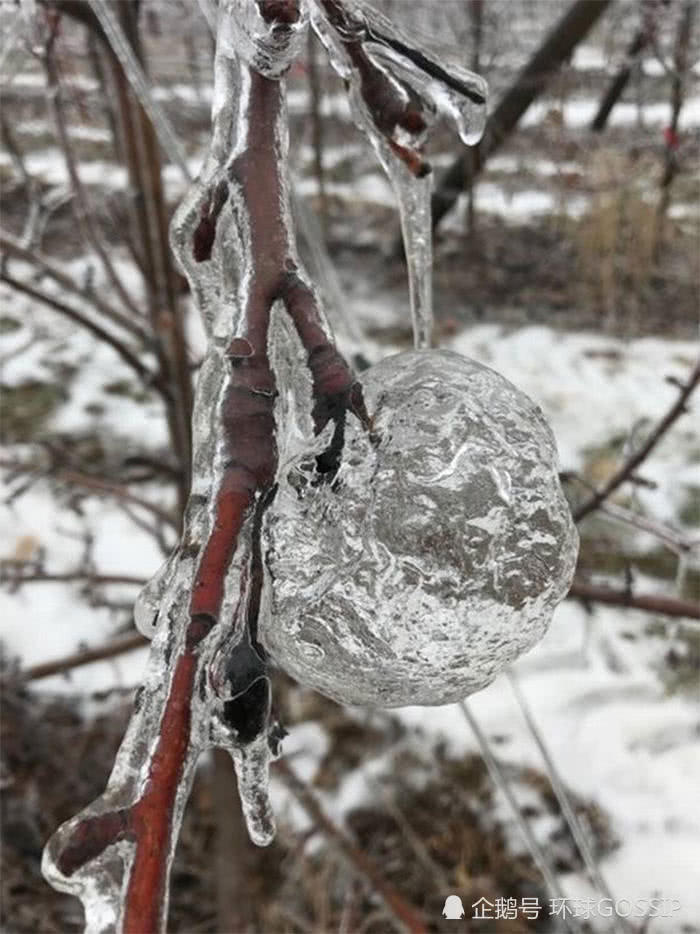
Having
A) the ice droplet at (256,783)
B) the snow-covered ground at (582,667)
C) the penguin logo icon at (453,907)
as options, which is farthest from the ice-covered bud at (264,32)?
the snow-covered ground at (582,667)

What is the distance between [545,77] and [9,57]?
1.53 m

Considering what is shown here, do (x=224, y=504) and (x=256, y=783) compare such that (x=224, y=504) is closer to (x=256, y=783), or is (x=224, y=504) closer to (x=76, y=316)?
(x=256, y=783)

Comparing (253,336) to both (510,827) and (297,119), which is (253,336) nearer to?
(510,827)

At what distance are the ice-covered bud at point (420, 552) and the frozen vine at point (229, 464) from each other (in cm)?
3

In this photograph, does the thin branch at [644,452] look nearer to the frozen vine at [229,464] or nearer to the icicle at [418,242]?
the icicle at [418,242]

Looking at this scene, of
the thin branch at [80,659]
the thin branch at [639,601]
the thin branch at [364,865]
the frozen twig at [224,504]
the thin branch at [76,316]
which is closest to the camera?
the frozen twig at [224,504]

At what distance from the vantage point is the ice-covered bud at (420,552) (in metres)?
0.34

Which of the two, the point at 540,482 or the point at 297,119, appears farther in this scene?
the point at 297,119

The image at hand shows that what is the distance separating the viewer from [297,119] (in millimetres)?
5258

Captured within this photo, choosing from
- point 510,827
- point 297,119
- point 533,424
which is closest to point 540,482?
point 533,424

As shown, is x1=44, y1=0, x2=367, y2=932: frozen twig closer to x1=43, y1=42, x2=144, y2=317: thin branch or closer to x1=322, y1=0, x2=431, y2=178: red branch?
x1=322, y1=0, x2=431, y2=178: red branch

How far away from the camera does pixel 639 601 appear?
40.6 inches

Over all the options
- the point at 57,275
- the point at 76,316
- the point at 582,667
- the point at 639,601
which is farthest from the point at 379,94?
the point at 582,667

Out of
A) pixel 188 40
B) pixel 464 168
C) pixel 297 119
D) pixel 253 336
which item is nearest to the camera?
pixel 253 336
